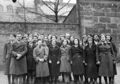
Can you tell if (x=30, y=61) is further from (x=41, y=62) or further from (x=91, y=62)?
(x=91, y=62)

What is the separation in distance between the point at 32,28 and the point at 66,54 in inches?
207

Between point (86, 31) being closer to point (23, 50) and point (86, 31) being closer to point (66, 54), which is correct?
point (66, 54)

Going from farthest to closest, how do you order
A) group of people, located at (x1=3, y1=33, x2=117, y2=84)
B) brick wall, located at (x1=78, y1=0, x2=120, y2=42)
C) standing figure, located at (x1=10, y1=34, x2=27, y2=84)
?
brick wall, located at (x1=78, y1=0, x2=120, y2=42)
group of people, located at (x1=3, y1=33, x2=117, y2=84)
standing figure, located at (x1=10, y1=34, x2=27, y2=84)

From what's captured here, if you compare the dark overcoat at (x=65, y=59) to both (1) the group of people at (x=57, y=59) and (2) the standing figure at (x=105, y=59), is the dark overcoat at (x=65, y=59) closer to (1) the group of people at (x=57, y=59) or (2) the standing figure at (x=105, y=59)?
(1) the group of people at (x=57, y=59)

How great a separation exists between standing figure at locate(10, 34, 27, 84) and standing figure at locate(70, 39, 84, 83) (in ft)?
5.72

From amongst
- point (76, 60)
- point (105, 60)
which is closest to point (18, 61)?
point (76, 60)

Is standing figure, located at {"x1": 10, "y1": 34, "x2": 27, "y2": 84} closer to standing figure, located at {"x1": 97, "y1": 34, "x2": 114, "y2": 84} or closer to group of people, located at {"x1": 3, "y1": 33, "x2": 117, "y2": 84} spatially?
group of people, located at {"x1": 3, "y1": 33, "x2": 117, "y2": 84}

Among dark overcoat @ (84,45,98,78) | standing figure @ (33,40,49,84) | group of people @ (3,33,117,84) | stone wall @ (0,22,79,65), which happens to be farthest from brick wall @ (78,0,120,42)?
standing figure @ (33,40,49,84)

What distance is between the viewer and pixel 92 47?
27.1ft

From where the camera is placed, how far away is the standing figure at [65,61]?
8312 mm

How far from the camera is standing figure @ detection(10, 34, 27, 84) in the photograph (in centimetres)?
787

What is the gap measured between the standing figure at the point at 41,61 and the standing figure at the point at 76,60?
0.96 m

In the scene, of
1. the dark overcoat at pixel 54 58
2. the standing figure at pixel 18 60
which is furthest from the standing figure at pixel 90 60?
the standing figure at pixel 18 60

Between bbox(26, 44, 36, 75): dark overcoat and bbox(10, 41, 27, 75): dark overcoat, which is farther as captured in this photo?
bbox(26, 44, 36, 75): dark overcoat
